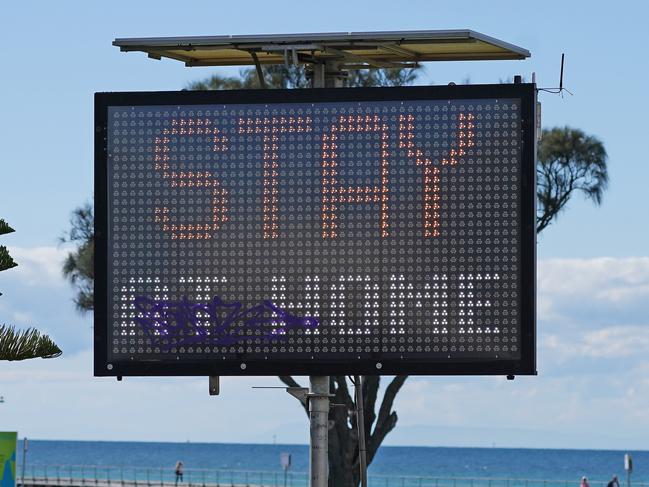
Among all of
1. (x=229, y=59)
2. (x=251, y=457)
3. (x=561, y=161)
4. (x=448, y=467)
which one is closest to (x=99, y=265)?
(x=229, y=59)

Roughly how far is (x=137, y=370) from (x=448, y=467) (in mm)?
120090

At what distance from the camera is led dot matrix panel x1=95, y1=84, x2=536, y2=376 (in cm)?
1482

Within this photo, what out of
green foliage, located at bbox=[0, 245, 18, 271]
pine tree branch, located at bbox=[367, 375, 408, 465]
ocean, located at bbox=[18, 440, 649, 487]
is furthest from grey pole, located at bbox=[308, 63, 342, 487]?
ocean, located at bbox=[18, 440, 649, 487]

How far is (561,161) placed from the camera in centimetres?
Result: 3481

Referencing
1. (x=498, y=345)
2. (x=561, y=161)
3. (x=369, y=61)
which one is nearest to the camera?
(x=498, y=345)

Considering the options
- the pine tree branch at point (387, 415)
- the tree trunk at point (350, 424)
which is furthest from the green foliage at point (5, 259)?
the pine tree branch at point (387, 415)

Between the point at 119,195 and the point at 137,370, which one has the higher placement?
the point at 119,195

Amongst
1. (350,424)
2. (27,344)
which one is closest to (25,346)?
(27,344)

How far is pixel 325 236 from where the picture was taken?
49.0ft

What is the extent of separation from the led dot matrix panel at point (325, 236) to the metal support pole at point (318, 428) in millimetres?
1044

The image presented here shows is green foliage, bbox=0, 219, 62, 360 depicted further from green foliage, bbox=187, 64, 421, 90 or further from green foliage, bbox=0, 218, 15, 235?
green foliage, bbox=187, 64, 421, 90

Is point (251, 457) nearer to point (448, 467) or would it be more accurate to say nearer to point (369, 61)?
point (448, 467)

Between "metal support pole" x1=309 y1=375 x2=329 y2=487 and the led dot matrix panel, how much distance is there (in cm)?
104

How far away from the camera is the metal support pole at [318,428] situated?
52.4ft
